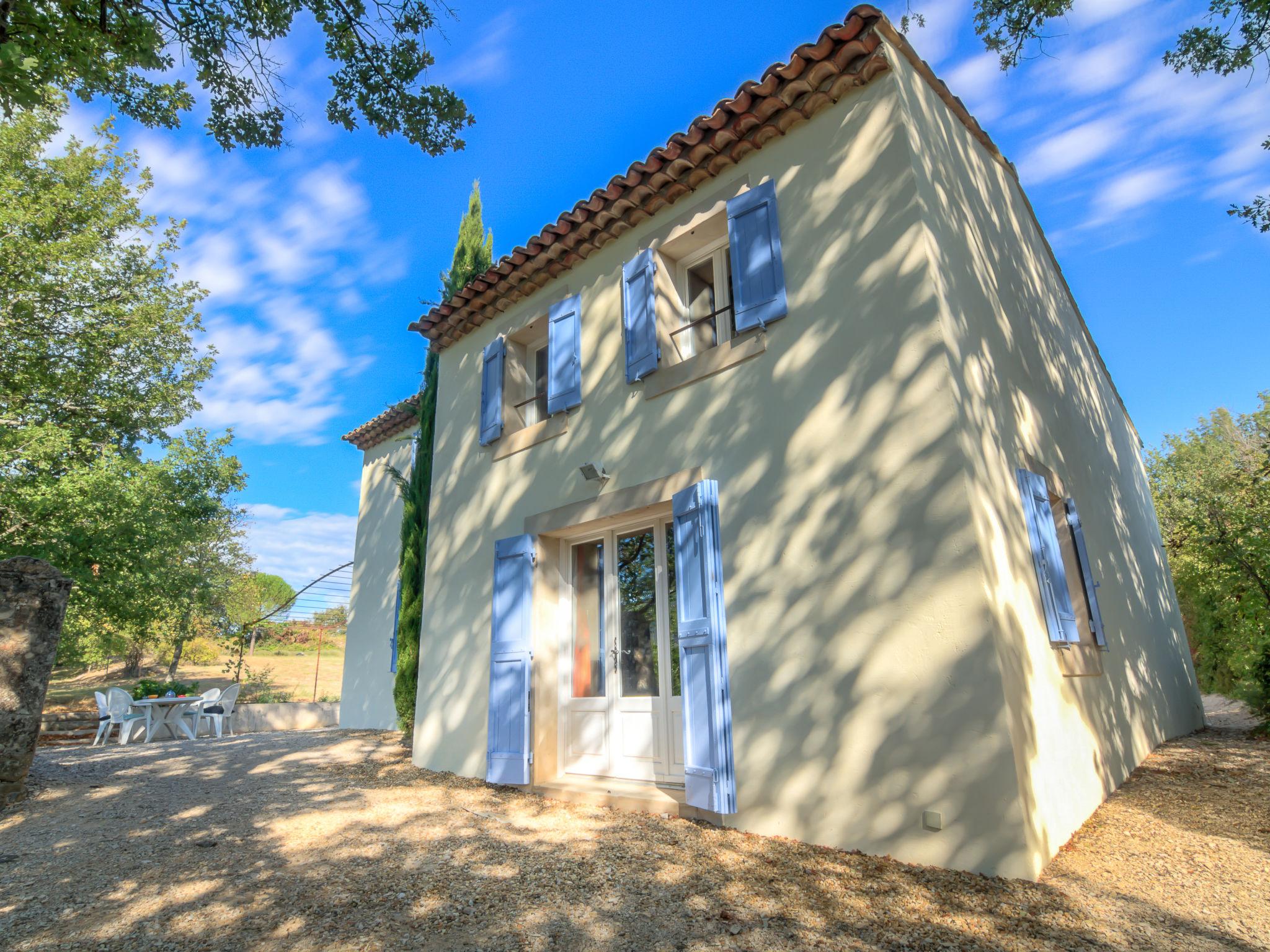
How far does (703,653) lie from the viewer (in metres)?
4.46

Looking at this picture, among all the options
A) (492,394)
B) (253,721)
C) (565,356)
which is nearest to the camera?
(565,356)

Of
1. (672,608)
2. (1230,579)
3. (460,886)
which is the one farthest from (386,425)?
(1230,579)

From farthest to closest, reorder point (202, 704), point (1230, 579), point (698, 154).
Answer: point (202, 704) → point (1230, 579) → point (698, 154)

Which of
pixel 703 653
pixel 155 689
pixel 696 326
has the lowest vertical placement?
pixel 155 689

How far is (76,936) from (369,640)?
8.97m

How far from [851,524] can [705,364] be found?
1770mm

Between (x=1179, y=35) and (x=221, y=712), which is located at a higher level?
(x=1179, y=35)

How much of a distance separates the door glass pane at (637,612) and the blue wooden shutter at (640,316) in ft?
4.83

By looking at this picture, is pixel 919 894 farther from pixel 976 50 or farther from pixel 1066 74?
pixel 976 50

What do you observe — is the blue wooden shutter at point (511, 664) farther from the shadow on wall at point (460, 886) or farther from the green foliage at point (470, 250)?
the green foliage at point (470, 250)

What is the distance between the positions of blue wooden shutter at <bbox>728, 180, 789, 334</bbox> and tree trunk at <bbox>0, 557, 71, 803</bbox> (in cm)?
578

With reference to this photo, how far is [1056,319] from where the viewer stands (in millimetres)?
6742

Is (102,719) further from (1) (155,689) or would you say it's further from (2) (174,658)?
(2) (174,658)

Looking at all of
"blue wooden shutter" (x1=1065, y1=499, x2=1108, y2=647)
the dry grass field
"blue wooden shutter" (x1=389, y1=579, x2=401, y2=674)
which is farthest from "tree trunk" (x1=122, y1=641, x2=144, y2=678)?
"blue wooden shutter" (x1=1065, y1=499, x2=1108, y2=647)
